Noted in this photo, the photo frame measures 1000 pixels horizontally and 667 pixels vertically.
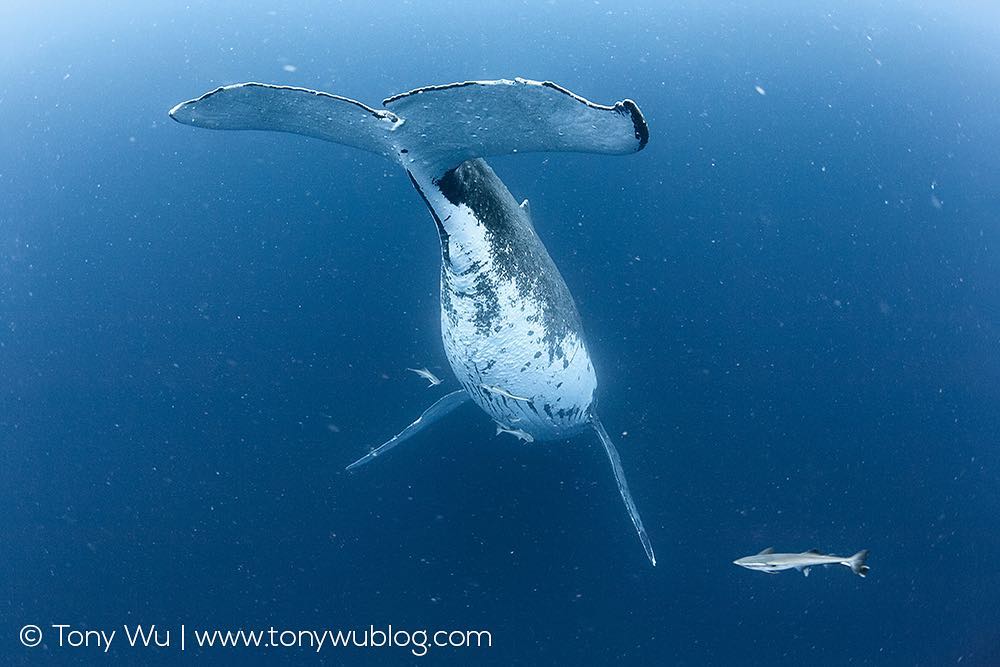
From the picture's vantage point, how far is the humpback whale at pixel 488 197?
1979 millimetres

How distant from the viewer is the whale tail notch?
1.87 m

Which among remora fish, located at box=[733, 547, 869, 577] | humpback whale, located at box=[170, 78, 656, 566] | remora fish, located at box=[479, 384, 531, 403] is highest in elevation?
humpback whale, located at box=[170, 78, 656, 566]

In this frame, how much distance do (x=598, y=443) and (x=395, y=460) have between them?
6.98 feet

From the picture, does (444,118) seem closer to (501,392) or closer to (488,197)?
(488,197)

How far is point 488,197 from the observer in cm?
324

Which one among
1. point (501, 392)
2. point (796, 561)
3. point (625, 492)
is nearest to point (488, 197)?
point (501, 392)

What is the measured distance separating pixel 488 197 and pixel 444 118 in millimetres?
1011

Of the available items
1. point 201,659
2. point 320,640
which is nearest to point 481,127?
point 320,640

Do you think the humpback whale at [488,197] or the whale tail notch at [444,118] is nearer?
the whale tail notch at [444,118]

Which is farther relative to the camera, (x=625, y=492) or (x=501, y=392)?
(x=625, y=492)

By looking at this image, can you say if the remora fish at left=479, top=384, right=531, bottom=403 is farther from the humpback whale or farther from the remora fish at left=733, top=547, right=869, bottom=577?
the remora fish at left=733, top=547, right=869, bottom=577

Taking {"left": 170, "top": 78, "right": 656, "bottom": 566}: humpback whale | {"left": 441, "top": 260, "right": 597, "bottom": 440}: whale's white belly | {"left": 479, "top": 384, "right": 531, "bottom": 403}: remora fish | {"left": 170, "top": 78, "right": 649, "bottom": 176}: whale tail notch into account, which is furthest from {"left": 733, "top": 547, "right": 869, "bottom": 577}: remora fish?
{"left": 170, "top": 78, "right": 649, "bottom": 176}: whale tail notch

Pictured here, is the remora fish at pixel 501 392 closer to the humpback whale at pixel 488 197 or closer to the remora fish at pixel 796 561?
the humpback whale at pixel 488 197

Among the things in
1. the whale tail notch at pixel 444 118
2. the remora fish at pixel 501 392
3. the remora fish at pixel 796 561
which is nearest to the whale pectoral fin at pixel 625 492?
the remora fish at pixel 796 561
